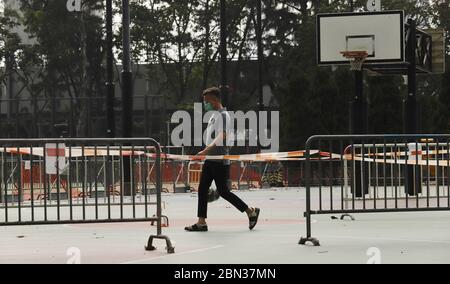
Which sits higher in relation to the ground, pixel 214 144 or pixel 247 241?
pixel 214 144

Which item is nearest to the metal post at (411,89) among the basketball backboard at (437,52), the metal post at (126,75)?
the basketball backboard at (437,52)

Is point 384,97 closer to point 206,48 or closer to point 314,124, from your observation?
point 314,124

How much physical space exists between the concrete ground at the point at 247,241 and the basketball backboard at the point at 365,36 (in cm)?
554

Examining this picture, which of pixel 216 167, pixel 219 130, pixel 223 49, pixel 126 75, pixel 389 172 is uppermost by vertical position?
pixel 223 49

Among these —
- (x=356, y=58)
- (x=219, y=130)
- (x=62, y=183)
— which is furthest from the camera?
(x=356, y=58)

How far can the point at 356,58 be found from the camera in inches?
747

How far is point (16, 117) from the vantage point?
151ft

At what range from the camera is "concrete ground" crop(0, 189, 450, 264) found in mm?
8898

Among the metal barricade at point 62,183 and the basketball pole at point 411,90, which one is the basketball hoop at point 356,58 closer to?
the basketball pole at point 411,90

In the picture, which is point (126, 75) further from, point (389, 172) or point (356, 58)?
point (389, 172)

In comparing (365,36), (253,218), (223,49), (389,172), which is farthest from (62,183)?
(223,49)

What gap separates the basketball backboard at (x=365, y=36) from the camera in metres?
19.4

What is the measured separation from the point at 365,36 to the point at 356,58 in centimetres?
85

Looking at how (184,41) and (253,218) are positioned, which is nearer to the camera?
(253,218)
